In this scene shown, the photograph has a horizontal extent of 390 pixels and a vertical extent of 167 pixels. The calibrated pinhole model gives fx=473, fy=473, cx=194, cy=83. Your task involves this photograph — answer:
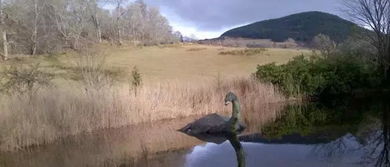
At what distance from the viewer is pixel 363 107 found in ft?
63.2

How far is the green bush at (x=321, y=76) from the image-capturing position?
22.7 m

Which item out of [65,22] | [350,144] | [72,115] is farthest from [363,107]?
[65,22]

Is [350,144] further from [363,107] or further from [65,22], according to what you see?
[65,22]

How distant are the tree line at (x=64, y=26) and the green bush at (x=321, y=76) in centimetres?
1366

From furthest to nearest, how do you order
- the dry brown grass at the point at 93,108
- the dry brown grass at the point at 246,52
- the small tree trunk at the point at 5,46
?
the dry brown grass at the point at 246,52 → the small tree trunk at the point at 5,46 → the dry brown grass at the point at 93,108

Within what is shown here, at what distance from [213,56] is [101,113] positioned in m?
34.3

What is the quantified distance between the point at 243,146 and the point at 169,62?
34263 millimetres

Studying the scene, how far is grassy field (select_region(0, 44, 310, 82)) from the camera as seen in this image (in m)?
35.3

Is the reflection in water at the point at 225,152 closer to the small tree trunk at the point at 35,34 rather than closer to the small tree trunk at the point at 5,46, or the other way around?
the small tree trunk at the point at 5,46

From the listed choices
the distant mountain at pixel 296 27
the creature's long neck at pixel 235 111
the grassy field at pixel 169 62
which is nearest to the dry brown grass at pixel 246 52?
the grassy field at pixel 169 62

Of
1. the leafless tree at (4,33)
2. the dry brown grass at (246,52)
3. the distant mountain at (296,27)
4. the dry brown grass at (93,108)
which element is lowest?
the dry brown grass at (93,108)

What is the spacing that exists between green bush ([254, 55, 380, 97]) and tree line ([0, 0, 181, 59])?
13.7 m

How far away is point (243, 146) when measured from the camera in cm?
1159

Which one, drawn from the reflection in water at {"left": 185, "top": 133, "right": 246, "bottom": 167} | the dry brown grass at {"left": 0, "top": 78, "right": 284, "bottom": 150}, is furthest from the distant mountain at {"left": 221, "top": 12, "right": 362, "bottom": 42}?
the reflection in water at {"left": 185, "top": 133, "right": 246, "bottom": 167}
